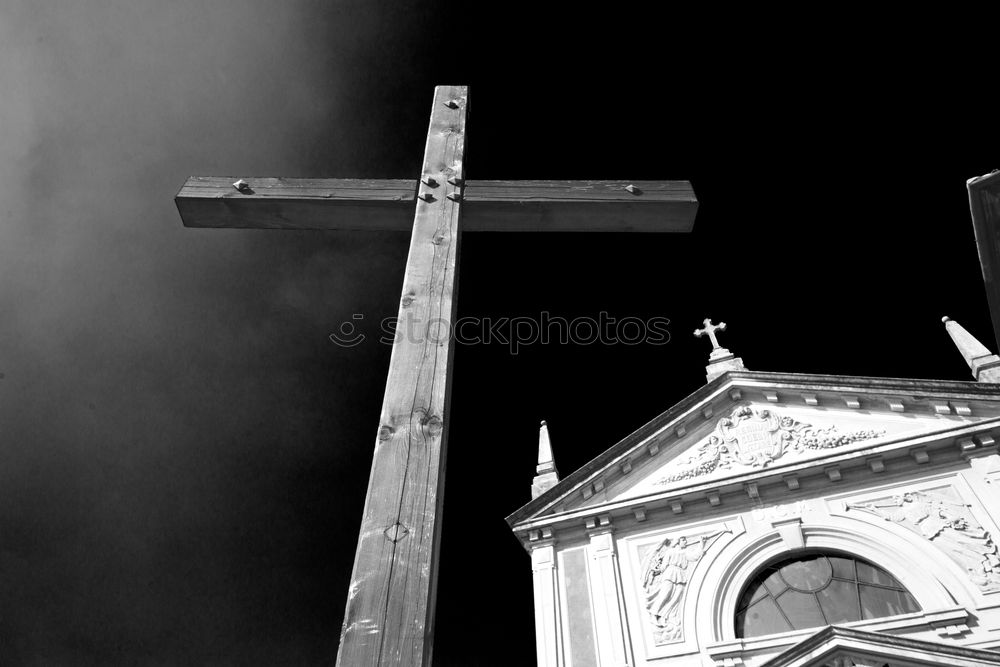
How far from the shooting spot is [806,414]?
13117 millimetres

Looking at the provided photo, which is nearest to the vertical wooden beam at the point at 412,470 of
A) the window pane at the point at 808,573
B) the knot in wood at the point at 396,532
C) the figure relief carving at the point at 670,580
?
the knot in wood at the point at 396,532

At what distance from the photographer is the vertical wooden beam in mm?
1438

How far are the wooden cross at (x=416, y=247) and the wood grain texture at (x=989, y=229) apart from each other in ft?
16.2

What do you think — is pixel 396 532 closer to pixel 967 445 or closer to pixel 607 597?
pixel 607 597

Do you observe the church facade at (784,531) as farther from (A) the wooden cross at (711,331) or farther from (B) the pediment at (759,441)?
(A) the wooden cross at (711,331)

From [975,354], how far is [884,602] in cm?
655

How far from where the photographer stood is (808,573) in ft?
35.4

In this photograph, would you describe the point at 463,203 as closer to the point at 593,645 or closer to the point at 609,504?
the point at 593,645

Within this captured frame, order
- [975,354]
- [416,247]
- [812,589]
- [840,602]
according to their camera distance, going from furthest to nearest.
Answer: [975,354], [812,589], [840,602], [416,247]

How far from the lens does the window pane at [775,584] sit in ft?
35.0

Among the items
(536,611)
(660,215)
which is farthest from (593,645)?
(660,215)

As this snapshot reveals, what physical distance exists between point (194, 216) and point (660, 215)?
6.25 feet

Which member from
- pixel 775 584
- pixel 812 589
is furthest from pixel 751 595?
pixel 812 589

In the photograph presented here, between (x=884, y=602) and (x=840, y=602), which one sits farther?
(x=840, y=602)
